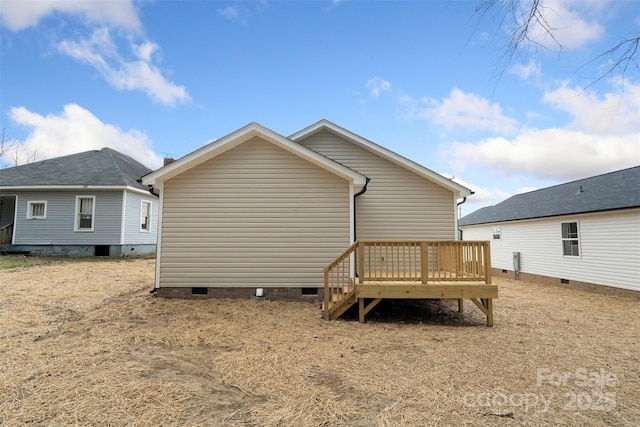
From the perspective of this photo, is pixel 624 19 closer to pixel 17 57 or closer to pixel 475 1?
pixel 475 1

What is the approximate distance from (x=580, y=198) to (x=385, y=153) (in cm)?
878

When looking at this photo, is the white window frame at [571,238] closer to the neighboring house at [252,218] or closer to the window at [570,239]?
the window at [570,239]

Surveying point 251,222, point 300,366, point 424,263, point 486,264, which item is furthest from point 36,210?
point 486,264

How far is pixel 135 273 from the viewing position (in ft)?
36.9

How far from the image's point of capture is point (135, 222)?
16297 mm

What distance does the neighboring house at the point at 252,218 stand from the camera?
7406 millimetres

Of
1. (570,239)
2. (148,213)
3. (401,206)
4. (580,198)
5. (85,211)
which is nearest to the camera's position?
(401,206)

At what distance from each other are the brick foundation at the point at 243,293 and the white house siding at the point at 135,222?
1017 centimetres

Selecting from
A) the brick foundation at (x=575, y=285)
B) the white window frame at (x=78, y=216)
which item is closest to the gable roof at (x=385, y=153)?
the brick foundation at (x=575, y=285)

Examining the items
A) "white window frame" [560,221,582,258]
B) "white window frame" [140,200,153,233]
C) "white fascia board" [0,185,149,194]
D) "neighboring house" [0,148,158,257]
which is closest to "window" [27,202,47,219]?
"neighboring house" [0,148,158,257]

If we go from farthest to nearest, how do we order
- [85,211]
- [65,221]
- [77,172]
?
[77,172] < [85,211] < [65,221]

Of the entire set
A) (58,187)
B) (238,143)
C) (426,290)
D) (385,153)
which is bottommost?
(426,290)

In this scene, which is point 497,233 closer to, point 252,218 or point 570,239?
point 570,239

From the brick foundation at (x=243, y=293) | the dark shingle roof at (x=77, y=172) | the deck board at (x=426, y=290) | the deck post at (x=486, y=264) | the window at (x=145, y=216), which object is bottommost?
the brick foundation at (x=243, y=293)
